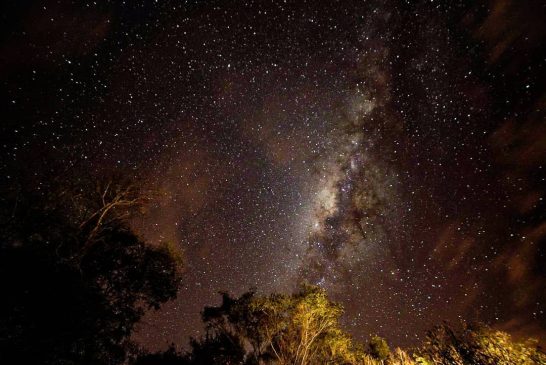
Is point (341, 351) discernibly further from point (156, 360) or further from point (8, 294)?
point (8, 294)

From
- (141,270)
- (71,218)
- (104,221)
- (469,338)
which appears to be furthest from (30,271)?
(469,338)

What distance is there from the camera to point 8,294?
1029cm

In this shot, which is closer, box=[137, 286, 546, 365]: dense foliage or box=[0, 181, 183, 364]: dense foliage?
box=[0, 181, 183, 364]: dense foliage

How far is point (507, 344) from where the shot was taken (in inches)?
419

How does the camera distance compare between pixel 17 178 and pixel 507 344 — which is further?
pixel 17 178

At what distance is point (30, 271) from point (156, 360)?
13.0 m

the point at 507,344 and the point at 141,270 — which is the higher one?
the point at 141,270

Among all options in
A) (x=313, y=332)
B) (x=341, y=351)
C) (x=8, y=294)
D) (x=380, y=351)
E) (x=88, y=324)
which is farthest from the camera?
(x=380, y=351)

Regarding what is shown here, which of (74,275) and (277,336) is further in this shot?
(277,336)

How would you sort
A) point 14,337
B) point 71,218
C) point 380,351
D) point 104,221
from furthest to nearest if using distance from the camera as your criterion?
point 380,351 → point 104,221 → point 71,218 → point 14,337

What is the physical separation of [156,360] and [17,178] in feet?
48.9

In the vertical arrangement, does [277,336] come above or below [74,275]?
below

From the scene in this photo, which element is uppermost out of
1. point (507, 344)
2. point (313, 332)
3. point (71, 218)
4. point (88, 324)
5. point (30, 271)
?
point (71, 218)

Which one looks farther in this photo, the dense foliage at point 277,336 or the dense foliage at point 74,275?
the dense foliage at point 277,336
